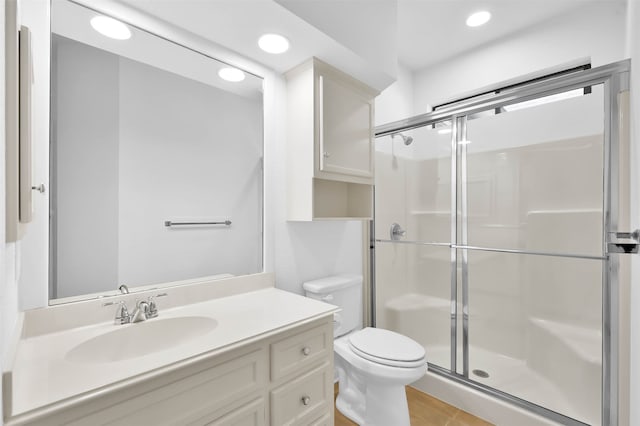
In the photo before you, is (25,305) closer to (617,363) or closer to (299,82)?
(299,82)

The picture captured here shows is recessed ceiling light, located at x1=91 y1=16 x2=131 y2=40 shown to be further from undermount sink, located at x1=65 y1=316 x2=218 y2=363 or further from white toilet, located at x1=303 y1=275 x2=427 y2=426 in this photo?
white toilet, located at x1=303 y1=275 x2=427 y2=426

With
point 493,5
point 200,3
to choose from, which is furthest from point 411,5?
point 200,3

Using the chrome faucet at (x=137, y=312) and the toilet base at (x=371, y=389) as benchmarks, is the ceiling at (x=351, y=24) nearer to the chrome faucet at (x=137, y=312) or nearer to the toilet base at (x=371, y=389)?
the chrome faucet at (x=137, y=312)

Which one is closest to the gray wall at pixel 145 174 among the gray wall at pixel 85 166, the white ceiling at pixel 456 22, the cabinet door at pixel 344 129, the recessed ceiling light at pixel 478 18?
the gray wall at pixel 85 166

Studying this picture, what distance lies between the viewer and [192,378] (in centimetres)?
85

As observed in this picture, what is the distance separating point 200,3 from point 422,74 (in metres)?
2.26

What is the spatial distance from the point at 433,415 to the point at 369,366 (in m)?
0.71

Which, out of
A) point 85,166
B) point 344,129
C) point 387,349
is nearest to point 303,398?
point 387,349

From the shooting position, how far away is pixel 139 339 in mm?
1079

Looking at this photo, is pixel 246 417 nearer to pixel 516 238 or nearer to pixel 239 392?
pixel 239 392

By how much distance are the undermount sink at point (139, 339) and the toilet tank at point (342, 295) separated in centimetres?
73

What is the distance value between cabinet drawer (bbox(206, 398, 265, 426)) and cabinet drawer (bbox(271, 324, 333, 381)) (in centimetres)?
10

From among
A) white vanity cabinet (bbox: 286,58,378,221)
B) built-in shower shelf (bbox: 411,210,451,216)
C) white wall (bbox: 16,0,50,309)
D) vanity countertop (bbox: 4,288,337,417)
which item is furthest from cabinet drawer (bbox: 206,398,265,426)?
built-in shower shelf (bbox: 411,210,451,216)

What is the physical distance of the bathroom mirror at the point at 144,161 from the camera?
1.08 meters
